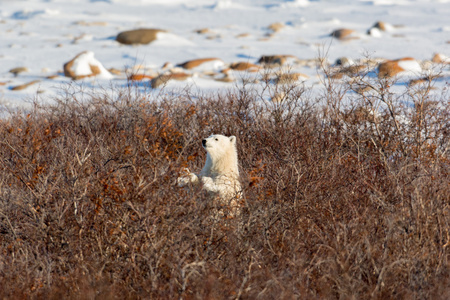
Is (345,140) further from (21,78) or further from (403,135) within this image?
(21,78)

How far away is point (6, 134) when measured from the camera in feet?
22.2

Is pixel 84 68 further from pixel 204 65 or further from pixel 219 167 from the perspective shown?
pixel 219 167

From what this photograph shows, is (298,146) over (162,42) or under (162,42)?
over

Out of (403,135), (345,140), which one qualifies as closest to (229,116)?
(345,140)

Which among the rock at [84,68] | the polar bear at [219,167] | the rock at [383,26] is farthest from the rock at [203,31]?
the polar bear at [219,167]

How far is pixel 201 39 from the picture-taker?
113 ft

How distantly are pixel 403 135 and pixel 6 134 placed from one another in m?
5.42

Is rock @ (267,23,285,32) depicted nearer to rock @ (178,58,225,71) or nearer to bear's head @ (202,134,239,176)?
rock @ (178,58,225,71)

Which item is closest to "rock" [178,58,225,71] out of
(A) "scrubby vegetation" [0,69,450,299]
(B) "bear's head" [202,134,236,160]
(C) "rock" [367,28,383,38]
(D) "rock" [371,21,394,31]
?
(C) "rock" [367,28,383,38]

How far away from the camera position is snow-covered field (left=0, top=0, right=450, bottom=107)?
2230 cm

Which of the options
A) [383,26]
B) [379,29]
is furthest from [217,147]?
[383,26]

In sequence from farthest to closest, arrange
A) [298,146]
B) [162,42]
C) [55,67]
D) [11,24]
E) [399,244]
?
[11,24] → [162,42] → [55,67] → [298,146] → [399,244]

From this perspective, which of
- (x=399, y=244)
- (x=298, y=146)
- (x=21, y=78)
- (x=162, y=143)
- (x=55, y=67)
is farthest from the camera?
(x=55, y=67)

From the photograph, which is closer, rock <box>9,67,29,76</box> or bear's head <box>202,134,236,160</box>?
bear's head <box>202,134,236,160</box>
